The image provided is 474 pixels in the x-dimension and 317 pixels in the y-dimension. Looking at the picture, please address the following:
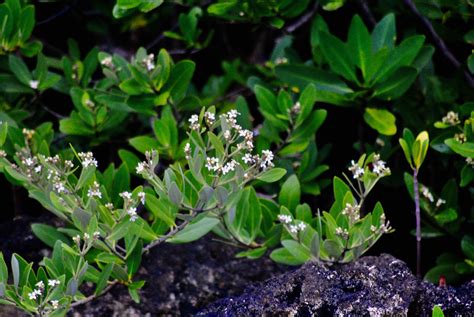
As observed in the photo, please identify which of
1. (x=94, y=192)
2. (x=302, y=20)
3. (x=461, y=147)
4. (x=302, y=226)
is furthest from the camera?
(x=302, y=20)

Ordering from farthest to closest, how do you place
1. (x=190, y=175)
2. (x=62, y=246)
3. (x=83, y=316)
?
(x=83, y=316) < (x=190, y=175) < (x=62, y=246)

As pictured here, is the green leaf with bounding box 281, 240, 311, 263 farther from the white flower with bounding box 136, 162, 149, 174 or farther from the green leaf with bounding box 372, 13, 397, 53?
the green leaf with bounding box 372, 13, 397, 53

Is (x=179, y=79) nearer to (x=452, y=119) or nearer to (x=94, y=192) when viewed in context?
(x=94, y=192)

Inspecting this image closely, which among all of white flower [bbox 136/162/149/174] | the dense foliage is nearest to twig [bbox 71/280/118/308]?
the dense foliage

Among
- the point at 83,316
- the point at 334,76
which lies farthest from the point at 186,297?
the point at 334,76

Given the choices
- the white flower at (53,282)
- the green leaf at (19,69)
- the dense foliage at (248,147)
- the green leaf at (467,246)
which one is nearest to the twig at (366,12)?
the dense foliage at (248,147)

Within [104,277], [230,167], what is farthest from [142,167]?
[104,277]

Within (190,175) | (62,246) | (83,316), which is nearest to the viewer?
(62,246)

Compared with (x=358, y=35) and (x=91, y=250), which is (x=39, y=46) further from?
(x=358, y=35)

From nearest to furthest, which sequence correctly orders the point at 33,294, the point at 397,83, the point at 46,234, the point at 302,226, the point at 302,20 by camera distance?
the point at 33,294, the point at 302,226, the point at 46,234, the point at 397,83, the point at 302,20
